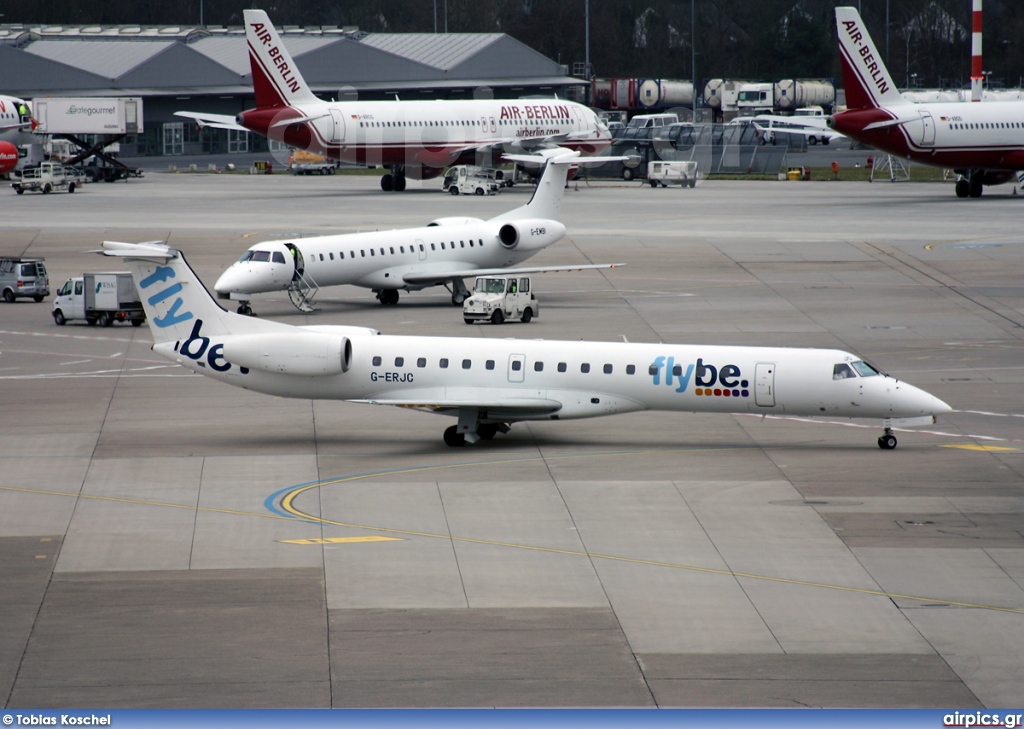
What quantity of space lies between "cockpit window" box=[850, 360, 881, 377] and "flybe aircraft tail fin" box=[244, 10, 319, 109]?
68860 millimetres

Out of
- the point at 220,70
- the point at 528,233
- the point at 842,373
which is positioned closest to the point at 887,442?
the point at 842,373

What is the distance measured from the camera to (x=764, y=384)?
34688mm

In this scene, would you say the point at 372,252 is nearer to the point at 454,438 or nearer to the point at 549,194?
the point at 549,194

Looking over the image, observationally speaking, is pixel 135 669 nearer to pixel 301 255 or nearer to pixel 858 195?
pixel 301 255

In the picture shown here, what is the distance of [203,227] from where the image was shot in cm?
8538

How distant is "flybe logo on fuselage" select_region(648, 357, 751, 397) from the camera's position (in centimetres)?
3484

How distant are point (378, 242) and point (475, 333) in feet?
27.1

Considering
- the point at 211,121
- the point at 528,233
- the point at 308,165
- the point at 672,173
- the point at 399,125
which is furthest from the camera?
the point at 308,165

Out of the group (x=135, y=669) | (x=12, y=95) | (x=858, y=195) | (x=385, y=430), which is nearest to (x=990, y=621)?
(x=135, y=669)

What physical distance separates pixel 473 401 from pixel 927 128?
6507cm

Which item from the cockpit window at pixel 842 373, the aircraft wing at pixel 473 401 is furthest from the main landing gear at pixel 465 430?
the cockpit window at pixel 842 373

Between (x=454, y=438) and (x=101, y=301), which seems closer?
(x=454, y=438)

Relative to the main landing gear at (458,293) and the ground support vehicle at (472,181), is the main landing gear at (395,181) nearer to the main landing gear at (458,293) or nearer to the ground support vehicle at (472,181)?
the ground support vehicle at (472,181)

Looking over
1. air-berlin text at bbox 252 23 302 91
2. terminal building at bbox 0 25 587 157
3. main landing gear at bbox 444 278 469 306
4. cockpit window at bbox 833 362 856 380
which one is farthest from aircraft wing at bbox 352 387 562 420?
terminal building at bbox 0 25 587 157
